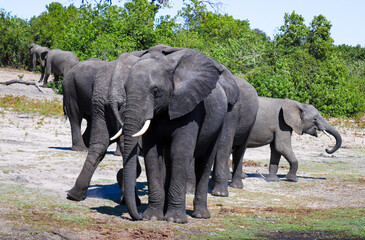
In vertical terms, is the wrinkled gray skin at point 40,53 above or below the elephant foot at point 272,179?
above

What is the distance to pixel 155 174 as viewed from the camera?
6.48 meters

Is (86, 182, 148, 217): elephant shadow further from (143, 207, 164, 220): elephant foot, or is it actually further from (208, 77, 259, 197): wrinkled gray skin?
(208, 77, 259, 197): wrinkled gray skin

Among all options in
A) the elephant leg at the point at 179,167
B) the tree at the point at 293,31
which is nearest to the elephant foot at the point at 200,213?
the elephant leg at the point at 179,167

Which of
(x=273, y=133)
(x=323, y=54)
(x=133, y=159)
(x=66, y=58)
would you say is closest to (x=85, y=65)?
(x=273, y=133)

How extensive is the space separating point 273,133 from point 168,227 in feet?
19.6

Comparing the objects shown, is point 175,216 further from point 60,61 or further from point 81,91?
point 60,61

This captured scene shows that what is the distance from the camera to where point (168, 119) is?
6422mm

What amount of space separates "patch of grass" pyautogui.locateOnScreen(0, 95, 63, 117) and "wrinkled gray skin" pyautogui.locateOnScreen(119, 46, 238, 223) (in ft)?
35.7

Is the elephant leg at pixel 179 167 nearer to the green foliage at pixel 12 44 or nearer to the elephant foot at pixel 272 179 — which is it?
the elephant foot at pixel 272 179

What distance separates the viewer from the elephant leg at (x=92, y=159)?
24.3 feet

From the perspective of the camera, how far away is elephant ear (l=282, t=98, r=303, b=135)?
11766 mm

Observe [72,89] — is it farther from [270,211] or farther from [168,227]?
[168,227]

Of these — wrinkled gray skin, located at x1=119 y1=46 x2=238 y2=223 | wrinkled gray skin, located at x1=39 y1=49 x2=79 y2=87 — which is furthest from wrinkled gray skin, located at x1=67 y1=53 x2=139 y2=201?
wrinkled gray skin, located at x1=39 y1=49 x2=79 y2=87

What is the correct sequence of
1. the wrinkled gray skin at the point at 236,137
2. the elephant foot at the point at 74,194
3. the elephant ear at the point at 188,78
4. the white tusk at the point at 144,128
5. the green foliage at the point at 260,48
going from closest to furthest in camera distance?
the white tusk at the point at 144,128, the elephant ear at the point at 188,78, the elephant foot at the point at 74,194, the wrinkled gray skin at the point at 236,137, the green foliage at the point at 260,48
